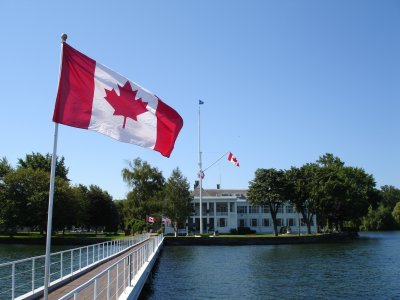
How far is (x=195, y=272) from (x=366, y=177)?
85.7 meters

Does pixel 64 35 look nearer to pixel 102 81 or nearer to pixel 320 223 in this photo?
pixel 102 81

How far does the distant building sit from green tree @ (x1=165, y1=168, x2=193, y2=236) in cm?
1906

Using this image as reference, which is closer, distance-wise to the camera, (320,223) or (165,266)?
(165,266)

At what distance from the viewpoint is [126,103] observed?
10773mm

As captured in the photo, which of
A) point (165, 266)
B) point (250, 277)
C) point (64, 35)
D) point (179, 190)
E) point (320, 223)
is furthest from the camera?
point (320, 223)

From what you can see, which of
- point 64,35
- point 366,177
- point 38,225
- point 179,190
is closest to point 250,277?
point 64,35

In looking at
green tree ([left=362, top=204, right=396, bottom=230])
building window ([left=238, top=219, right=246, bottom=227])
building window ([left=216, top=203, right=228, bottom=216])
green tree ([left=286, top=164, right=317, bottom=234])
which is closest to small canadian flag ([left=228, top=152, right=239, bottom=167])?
green tree ([left=286, top=164, right=317, bottom=234])

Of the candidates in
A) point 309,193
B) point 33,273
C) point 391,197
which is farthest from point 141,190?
point 391,197

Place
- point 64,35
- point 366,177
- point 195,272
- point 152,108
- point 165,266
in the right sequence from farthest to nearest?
point 366,177, point 165,266, point 195,272, point 152,108, point 64,35

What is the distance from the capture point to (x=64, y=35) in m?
9.77

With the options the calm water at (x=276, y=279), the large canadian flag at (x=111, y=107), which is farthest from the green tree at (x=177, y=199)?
the large canadian flag at (x=111, y=107)

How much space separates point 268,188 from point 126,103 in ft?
224

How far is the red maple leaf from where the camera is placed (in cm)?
1054

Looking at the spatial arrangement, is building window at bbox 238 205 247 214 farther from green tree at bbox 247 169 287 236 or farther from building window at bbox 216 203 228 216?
green tree at bbox 247 169 287 236
